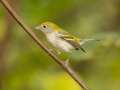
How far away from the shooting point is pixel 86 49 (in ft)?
12.4

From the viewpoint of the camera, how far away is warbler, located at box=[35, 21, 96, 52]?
12.8 feet

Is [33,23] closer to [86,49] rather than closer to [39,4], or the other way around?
[39,4]

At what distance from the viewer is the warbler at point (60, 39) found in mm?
3889

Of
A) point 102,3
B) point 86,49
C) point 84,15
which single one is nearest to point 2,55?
point 86,49

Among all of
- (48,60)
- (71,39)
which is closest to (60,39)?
(71,39)

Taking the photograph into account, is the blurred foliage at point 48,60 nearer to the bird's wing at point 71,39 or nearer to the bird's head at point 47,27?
the bird's wing at point 71,39

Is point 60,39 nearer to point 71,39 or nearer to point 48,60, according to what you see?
point 71,39

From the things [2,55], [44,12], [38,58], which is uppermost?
[44,12]

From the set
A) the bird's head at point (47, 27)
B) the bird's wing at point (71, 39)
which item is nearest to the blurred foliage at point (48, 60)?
the bird's wing at point (71, 39)

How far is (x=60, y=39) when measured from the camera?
13.4 ft

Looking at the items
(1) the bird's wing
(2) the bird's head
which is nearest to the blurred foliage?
(1) the bird's wing

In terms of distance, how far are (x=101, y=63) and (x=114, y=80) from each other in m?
0.17

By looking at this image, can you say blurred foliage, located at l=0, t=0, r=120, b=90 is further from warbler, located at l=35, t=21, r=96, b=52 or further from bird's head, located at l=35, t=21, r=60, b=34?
bird's head, located at l=35, t=21, r=60, b=34

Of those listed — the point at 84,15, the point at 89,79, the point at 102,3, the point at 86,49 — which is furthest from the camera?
the point at 102,3
